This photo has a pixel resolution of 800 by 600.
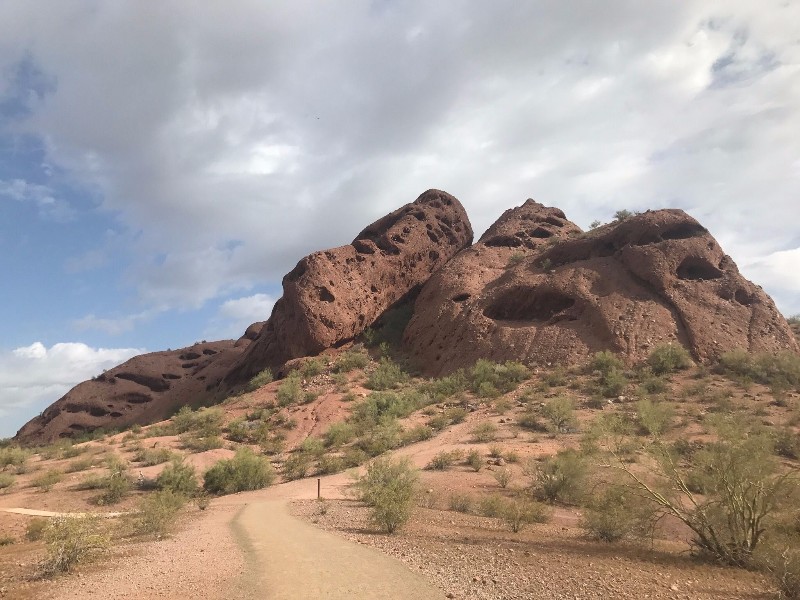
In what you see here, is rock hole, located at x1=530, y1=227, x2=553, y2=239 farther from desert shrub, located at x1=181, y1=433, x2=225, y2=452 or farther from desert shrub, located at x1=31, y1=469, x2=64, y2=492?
desert shrub, located at x1=31, y1=469, x2=64, y2=492

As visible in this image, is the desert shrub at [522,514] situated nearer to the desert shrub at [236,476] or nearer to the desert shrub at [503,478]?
the desert shrub at [503,478]

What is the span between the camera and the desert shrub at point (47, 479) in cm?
1738

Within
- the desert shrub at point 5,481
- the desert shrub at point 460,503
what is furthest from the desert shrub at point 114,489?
the desert shrub at point 460,503

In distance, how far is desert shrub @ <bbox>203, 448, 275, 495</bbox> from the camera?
1752 centimetres

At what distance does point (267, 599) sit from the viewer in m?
5.65

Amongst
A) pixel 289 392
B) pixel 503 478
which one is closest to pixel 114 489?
pixel 503 478

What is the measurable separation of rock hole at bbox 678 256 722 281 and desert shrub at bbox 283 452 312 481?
22099mm

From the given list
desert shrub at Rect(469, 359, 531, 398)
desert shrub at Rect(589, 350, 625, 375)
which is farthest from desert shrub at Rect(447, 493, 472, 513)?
desert shrub at Rect(589, 350, 625, 375)

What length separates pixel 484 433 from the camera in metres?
18.4

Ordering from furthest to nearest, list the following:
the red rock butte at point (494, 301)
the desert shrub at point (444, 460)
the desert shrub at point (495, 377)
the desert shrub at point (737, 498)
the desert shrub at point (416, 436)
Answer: the red rock butte at point (494, 301), the desert shrub at point (495, 377), the desert shrub at point (416, 436), the desert shrub at point (444, 460), the desert shrub at point (737, 498)

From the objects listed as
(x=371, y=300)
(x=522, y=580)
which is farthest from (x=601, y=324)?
(x=522, y=580)

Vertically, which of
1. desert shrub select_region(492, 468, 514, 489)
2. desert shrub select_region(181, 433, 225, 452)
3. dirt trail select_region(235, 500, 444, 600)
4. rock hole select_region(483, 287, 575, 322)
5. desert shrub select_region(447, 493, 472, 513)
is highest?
rock hole select_region(483, 287, 575, 322)

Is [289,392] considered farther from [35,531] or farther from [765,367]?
[765,367]

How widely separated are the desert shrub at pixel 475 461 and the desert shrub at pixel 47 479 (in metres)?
13.8
